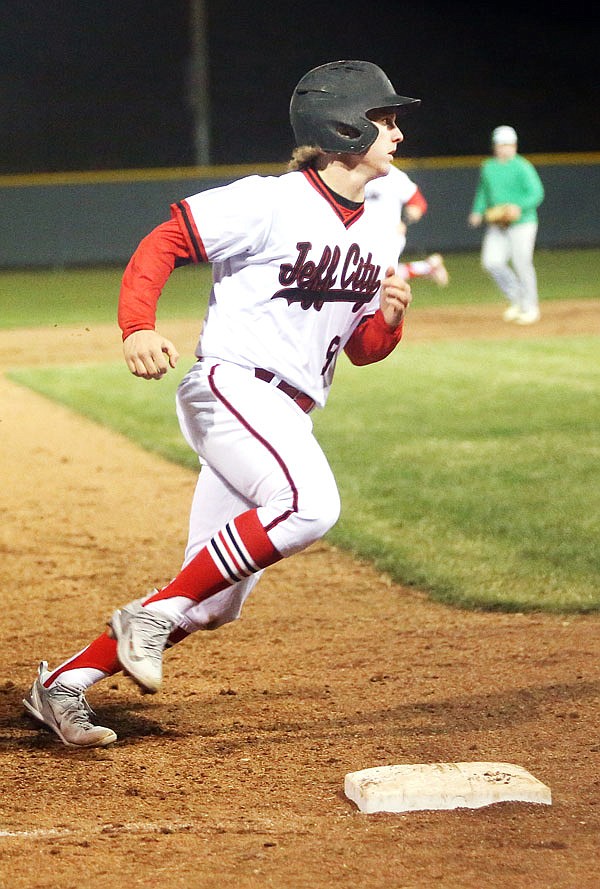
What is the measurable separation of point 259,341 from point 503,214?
35.4 feet

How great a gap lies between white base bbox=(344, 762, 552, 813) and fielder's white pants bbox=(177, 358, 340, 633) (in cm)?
61

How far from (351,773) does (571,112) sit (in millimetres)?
40472

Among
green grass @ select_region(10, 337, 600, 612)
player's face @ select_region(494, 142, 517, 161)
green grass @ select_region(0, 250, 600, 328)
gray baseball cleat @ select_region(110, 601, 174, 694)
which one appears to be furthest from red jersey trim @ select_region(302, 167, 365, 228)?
green grass @ select_region(0, 250, 600, 328)

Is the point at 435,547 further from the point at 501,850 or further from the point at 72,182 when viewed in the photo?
the point at 72,182

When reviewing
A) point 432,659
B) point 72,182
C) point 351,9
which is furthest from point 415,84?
point 432,659

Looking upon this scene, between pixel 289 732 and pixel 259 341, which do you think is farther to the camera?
pixel 289 732

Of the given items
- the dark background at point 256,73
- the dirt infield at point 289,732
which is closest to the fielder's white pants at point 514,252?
the dirt infield at point 289,732

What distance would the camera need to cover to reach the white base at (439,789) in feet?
9.55

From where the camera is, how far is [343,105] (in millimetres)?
3312

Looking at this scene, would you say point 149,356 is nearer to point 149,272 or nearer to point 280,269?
point 149,272

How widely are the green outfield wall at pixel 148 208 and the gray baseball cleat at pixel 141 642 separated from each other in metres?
20.0

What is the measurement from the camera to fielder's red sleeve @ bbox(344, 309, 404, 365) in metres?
3.59

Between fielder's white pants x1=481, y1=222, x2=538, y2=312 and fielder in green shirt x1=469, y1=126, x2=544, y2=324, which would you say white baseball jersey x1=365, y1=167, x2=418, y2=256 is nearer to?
fielder in green shirt x1=469, y1=126, x2=544, y2=324

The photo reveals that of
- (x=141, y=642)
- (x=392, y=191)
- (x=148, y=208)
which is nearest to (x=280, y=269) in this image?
(x=141, y=642)
